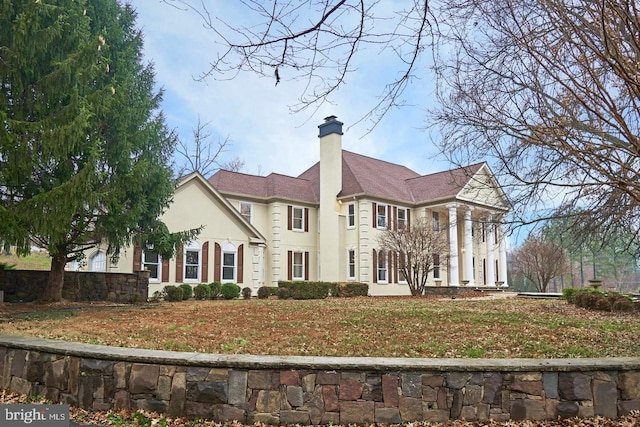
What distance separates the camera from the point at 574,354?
20.3 feet

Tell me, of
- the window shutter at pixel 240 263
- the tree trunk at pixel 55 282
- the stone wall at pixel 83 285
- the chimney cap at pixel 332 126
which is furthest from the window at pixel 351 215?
the tree trunk at pixel 55 282

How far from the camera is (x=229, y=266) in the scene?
67.6 ft

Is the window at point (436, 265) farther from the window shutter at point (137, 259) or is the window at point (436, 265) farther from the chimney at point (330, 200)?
the window shutter at point (137, 259)

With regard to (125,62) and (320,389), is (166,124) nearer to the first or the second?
(125,62)

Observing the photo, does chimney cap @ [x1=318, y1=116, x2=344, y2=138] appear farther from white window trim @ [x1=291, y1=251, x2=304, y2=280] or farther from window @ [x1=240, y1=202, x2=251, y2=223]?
white window trim @ [x1=291, y1=251, x2=304, y2=280]

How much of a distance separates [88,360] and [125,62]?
1098 cm

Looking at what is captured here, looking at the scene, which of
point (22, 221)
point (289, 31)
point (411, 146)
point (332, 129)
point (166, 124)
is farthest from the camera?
point (332, 129)

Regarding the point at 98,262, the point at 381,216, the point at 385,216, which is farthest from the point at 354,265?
the point at 98,262

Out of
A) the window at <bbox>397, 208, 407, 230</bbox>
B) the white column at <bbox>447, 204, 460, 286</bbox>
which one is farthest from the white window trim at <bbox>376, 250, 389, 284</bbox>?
the white column at <bbox>447, 204, 460, 286</bbox>

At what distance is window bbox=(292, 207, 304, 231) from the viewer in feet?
83.2

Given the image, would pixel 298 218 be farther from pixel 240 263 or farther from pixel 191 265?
pixel 191 265

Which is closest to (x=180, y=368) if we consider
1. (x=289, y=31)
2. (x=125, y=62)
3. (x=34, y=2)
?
(x=289, y=31)

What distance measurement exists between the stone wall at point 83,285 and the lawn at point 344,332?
274cm

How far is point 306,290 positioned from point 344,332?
35.3ft
